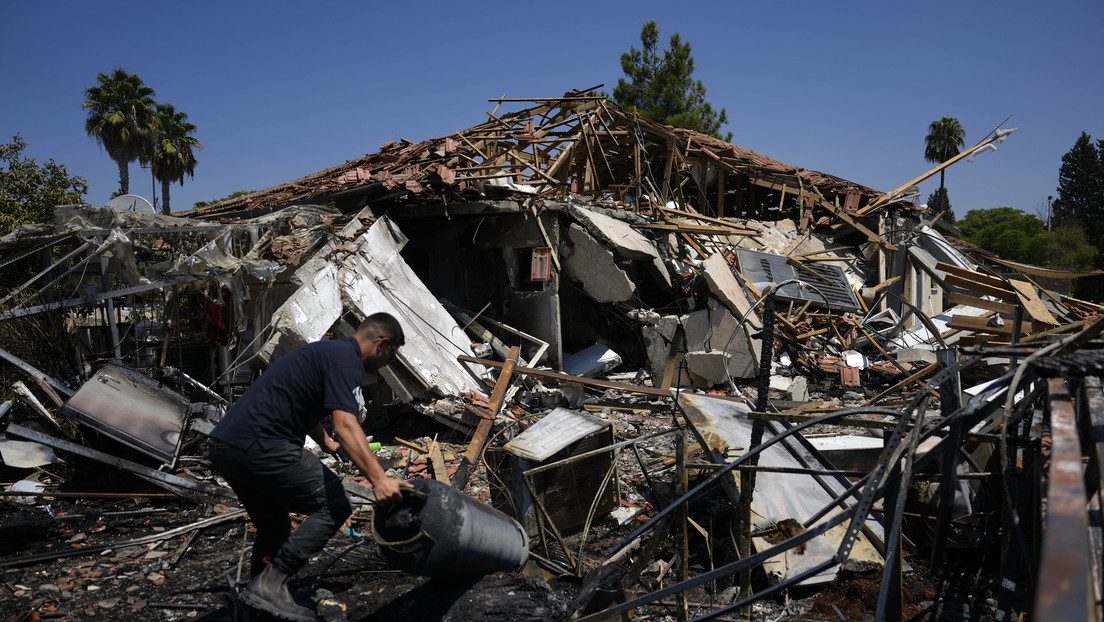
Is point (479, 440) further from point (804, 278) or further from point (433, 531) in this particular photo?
point (804, 278)

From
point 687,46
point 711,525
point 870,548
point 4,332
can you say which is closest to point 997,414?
point 870,548

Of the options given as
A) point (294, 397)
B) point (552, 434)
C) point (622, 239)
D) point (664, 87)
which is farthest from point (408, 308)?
point (664, 87)

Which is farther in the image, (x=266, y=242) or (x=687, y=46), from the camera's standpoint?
(x=687, y=46)

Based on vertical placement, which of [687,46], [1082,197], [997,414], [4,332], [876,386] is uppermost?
[687,46]

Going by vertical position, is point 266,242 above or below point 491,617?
above

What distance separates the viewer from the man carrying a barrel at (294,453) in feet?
10.5

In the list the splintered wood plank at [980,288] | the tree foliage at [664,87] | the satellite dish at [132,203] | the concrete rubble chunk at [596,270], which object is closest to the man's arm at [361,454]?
the splintered wood plank at [980,288]

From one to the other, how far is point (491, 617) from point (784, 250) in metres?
11.9

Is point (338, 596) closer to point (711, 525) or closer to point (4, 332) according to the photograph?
point (711, 525)

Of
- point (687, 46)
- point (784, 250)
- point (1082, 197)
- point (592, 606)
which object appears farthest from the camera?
point (1082, 197)

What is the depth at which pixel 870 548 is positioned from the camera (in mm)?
4473

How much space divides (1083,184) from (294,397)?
56.8 meters

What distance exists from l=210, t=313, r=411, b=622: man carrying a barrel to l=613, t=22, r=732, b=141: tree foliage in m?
25.7

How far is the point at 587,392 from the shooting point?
10.1 m
